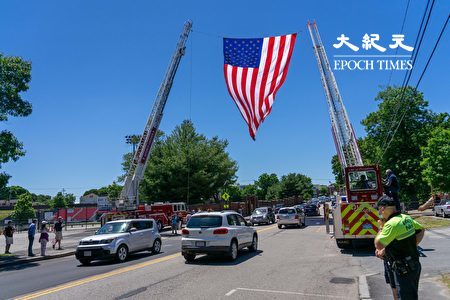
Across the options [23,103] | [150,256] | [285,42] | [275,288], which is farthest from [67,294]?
[285,42]

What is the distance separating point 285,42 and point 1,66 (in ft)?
47.5

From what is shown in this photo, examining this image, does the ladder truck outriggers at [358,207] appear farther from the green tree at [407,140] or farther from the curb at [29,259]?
the green tree at [407,140]

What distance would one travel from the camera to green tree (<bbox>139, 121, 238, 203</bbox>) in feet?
169

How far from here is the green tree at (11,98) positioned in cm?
2016

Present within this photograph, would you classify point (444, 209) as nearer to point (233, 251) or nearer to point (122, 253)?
point (233, 251)

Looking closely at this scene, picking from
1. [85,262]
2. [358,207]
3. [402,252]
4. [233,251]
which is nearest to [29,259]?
[85,262]

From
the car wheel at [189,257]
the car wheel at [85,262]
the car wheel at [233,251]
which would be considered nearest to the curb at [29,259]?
the car wheel at [85,262]

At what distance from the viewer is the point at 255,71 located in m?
23.5

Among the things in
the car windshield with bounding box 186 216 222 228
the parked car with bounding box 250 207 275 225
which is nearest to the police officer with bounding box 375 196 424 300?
the car windshield with bounding box 186 216 222 228

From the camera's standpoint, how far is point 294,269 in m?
12.4

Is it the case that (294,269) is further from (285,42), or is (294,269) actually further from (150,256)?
(285,42)

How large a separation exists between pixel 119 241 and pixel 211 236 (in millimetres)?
3823

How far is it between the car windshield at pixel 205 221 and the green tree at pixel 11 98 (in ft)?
35.7

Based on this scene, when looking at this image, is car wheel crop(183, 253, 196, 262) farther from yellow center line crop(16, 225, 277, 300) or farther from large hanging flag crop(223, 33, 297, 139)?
large hanging flag crop(223, 33, 297, 139)
